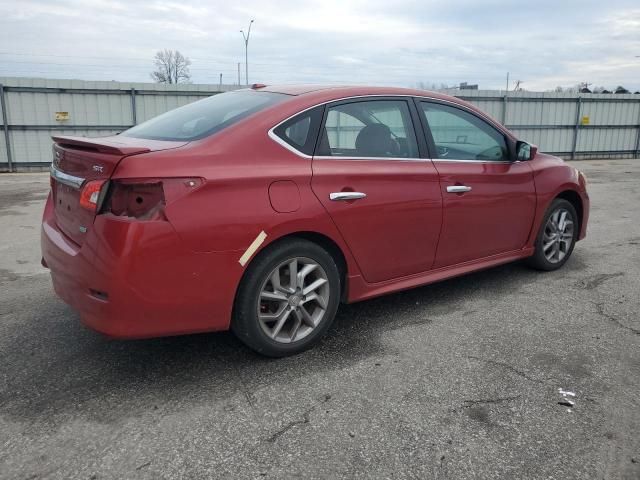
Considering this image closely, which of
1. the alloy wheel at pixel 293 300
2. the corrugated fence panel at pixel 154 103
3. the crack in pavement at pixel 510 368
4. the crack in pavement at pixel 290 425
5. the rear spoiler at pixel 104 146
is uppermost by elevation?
the corrugated fence panel at pixel 154 103

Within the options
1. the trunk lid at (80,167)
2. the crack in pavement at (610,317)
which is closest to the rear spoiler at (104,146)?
the trunk lid at (80,167)

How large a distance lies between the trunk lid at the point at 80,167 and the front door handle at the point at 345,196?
36.2 inches

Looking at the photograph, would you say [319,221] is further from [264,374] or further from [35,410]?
[35,410]

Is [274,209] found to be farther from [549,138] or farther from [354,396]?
[549,138]

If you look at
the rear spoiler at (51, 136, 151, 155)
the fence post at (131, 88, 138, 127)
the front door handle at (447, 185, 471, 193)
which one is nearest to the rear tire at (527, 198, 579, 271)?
the front door handle at (447, 185, 471, 193)

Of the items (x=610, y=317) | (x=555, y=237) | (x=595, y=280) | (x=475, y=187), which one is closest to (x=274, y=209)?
(x=475, y=187)

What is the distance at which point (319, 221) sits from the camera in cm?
316

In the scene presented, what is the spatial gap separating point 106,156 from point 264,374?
4.71 feet

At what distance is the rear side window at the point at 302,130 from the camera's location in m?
3.18

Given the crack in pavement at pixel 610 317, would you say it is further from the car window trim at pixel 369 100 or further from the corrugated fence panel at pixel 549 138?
the corrugated fence panel at pixel 549 138

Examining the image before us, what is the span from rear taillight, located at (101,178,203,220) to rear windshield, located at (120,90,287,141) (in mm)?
500

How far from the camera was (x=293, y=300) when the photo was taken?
3176mm

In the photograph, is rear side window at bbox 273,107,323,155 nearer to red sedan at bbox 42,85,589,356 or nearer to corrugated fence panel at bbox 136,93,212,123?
red sedan at bbox 42,85,589,356

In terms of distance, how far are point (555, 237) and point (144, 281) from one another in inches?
151
